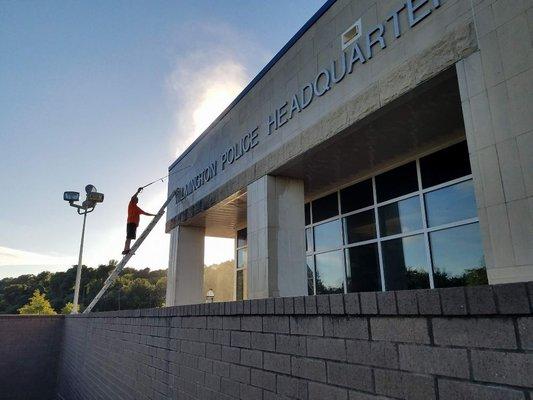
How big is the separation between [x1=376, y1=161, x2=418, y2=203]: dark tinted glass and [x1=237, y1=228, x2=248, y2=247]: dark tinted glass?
24.9 ft

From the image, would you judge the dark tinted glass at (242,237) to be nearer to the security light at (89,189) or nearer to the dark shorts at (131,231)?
the dark shorts at (131,231)

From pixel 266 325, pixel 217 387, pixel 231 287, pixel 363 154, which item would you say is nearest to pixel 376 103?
pixel 363 154

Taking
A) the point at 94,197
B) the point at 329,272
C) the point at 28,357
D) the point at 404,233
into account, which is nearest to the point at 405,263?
the point at 404,233

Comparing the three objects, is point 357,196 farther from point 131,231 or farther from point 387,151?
point 131,231

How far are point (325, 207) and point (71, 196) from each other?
12918 mm

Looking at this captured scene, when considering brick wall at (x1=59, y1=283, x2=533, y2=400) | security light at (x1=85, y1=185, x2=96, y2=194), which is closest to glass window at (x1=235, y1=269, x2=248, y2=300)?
security light at (x1=85, y1=185, x2=96, y2=194)

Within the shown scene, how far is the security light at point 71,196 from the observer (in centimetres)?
1847

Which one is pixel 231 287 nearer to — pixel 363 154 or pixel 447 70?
pixel 363 154

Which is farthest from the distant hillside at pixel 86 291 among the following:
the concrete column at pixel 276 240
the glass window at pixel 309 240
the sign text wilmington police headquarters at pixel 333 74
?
the concrete column at pixel 276 240

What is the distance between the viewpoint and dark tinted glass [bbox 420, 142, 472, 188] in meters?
8.16

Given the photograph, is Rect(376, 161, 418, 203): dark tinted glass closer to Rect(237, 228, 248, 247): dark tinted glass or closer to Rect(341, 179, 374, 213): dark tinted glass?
Rect(341, 179, 374, 213): dark tinted glass

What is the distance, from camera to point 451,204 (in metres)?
8.30

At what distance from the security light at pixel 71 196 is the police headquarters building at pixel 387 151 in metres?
8.53

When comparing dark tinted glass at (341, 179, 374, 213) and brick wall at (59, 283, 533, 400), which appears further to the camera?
dark tinted glass at (341, 179, 374, 213)
